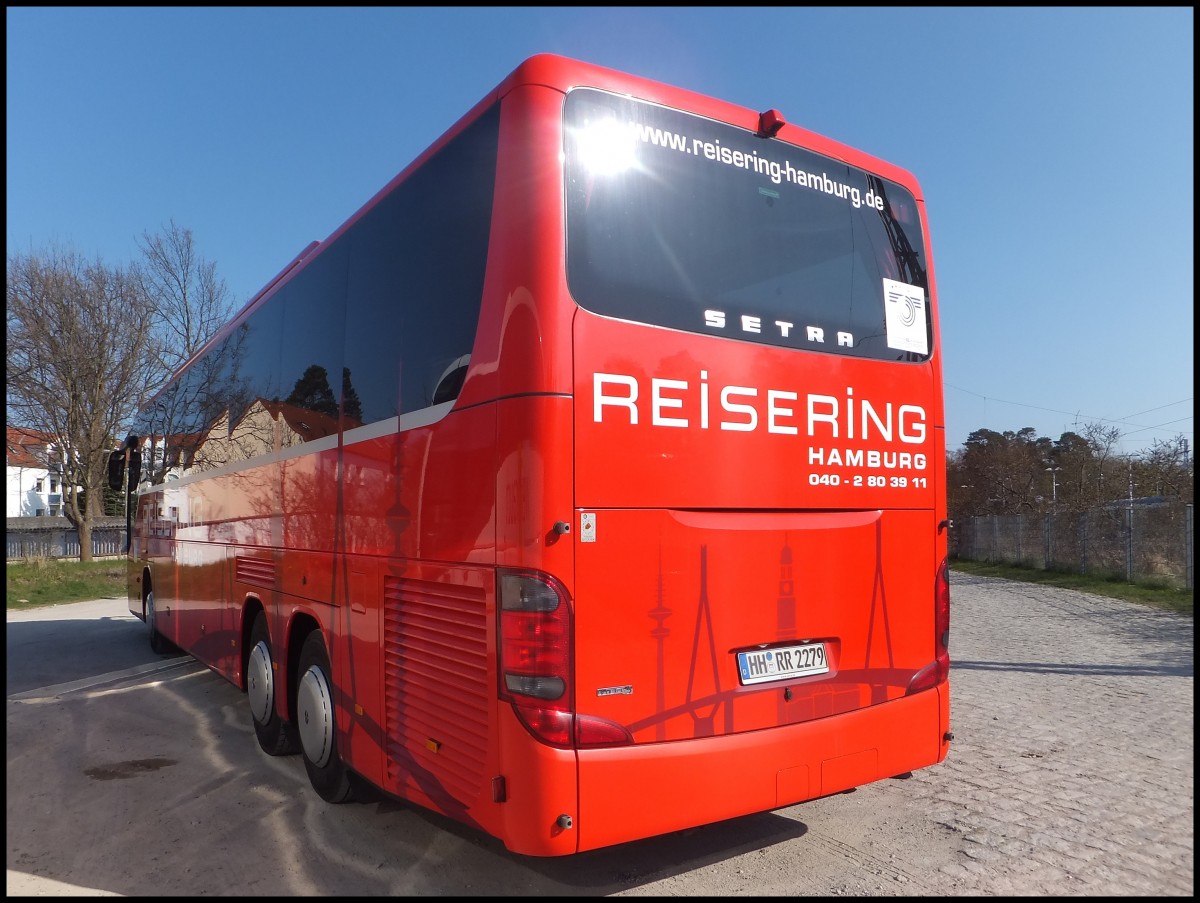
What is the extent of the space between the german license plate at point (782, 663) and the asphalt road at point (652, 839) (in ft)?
3.26

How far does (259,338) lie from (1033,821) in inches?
254

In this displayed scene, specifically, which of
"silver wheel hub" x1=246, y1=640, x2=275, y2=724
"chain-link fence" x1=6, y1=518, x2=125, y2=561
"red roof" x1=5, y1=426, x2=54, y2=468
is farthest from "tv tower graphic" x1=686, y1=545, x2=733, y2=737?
"chain-link fence" x1=6, y1=518, x2=125, y2=561

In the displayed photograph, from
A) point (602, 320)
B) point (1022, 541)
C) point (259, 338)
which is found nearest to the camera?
point (602, 320)

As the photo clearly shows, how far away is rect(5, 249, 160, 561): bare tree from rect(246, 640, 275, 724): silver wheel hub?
78.5 feet

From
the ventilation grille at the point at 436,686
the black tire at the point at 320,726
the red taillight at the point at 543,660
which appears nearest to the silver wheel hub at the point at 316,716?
the black tire at the point at 320,726

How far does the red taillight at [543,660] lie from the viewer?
3.41 metres

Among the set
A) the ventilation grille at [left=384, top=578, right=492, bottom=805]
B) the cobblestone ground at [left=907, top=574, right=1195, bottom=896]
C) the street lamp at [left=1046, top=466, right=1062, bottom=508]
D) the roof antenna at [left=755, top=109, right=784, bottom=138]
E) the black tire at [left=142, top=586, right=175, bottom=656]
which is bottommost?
the cobblestone ground at [left=907, top=574, right=1195, bottom=896]

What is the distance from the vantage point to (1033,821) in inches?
194

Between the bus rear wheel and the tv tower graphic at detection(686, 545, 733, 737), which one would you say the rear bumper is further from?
the bus rear wheel

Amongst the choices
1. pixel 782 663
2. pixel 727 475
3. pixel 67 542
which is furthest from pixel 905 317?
pixel 67 542

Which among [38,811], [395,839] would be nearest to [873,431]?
[395,839]

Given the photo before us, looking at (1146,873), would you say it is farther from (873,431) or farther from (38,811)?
(38,811)

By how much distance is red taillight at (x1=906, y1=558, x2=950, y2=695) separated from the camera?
4.62m

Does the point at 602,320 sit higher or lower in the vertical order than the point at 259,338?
lower
